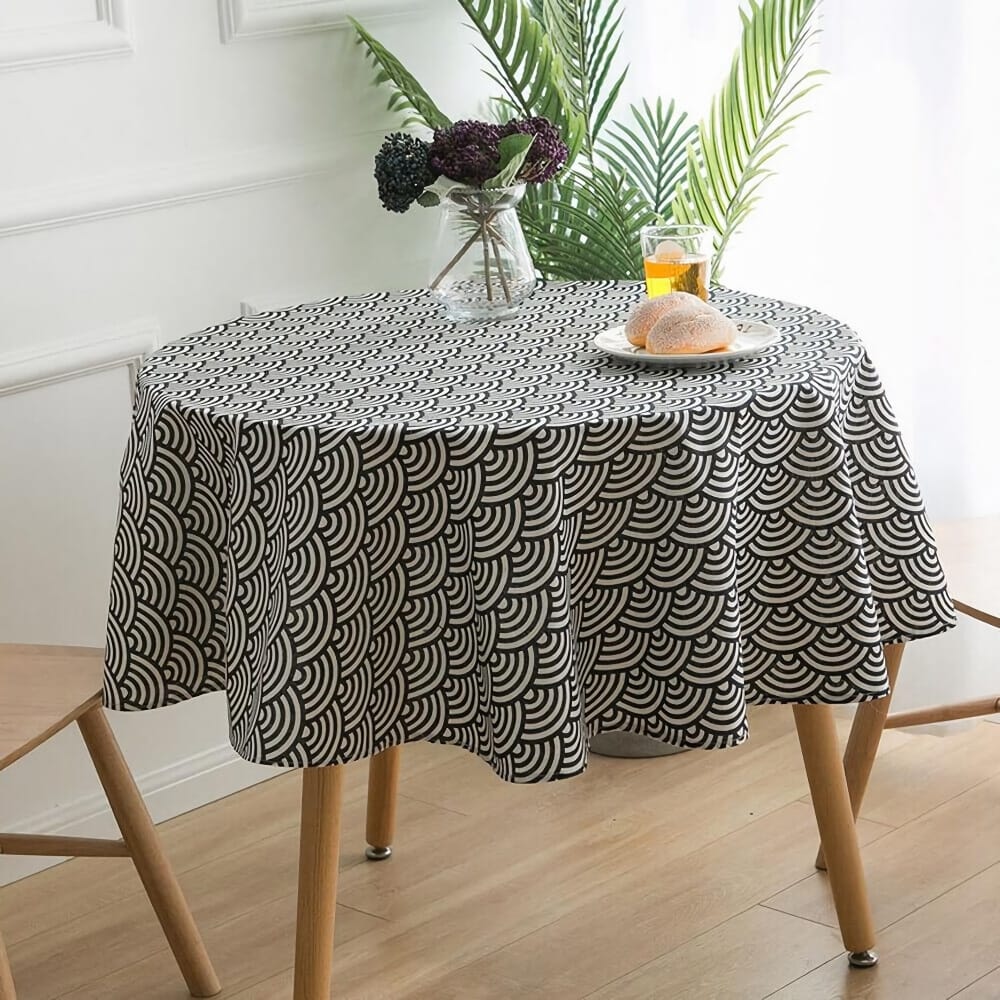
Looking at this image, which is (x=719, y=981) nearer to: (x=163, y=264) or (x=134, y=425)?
(x=134, y=425)

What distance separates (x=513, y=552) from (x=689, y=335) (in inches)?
15.7

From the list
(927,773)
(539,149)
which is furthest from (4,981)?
(927,773)

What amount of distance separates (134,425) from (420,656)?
19.6 inches

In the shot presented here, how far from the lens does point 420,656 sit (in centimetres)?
172

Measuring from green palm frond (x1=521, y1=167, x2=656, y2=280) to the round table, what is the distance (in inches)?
33.2

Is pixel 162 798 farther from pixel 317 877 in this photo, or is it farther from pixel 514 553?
pixel 514 553

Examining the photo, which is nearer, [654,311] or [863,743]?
[654,311]

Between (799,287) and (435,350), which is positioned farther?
(799,287)

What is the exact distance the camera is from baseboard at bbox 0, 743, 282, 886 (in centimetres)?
248

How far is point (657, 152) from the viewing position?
2.96 meters

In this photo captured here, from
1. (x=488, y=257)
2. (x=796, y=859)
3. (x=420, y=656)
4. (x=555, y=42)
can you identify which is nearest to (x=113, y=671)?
(x=420, y=656)

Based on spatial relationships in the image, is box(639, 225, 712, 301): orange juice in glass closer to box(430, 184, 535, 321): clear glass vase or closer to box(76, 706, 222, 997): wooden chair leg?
box(430, 184, 535, 321): clear glass vase

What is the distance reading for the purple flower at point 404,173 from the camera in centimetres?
207

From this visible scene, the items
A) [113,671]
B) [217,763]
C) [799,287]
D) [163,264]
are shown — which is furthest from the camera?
[799,287]
